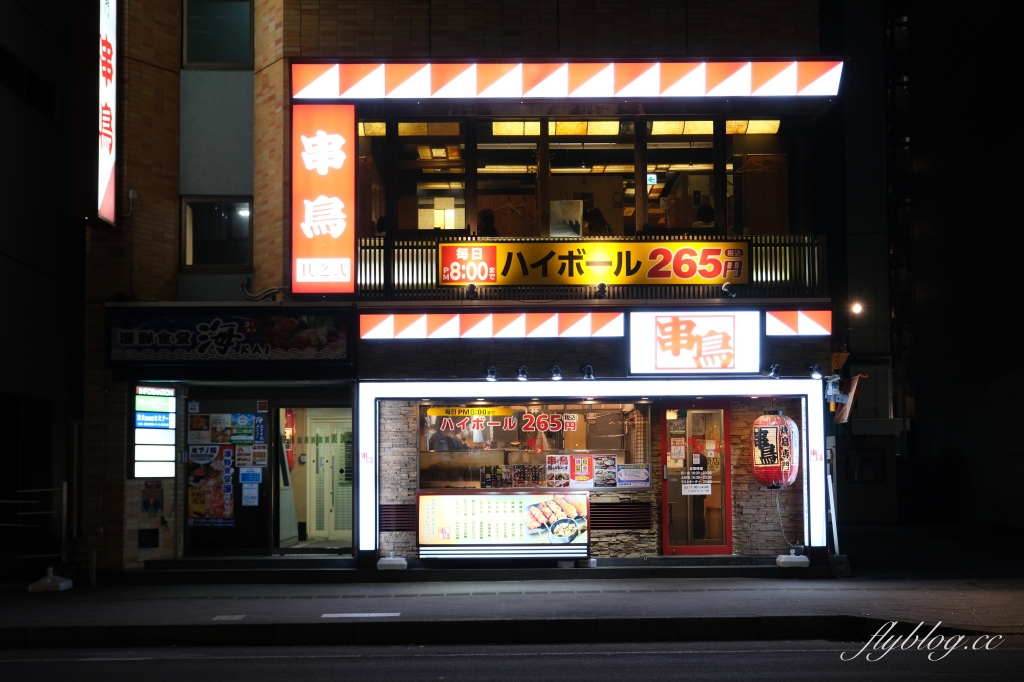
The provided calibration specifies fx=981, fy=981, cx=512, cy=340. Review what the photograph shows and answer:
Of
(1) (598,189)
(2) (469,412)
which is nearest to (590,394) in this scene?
(2) (469,412)

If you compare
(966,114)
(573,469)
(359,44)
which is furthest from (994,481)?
(359,44)

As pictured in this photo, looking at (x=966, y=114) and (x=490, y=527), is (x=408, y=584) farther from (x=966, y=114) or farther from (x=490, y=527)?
(x=966, y=114)

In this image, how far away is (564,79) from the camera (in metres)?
15.9

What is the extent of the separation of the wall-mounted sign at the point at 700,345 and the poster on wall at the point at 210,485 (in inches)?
282

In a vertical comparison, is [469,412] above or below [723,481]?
above

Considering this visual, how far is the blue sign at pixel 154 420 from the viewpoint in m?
16.0

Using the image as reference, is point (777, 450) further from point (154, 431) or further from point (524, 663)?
point (154, 431)

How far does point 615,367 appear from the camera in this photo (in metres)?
16.2

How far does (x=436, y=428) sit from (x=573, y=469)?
7.94ft

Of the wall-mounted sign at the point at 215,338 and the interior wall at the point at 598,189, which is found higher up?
the interior wall at the point at 598,189

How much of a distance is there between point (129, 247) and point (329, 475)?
525 cm

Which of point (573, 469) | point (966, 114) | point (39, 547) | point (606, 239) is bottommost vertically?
point (39, 547)

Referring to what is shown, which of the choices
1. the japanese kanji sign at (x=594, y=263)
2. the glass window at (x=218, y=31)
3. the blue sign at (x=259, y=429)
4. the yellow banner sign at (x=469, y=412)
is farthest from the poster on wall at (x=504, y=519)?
the glass window at (x=218, y=31)

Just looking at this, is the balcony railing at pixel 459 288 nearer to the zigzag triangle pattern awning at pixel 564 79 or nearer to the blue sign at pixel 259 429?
the zigzag triangle pattern awning at pixel 564 79
